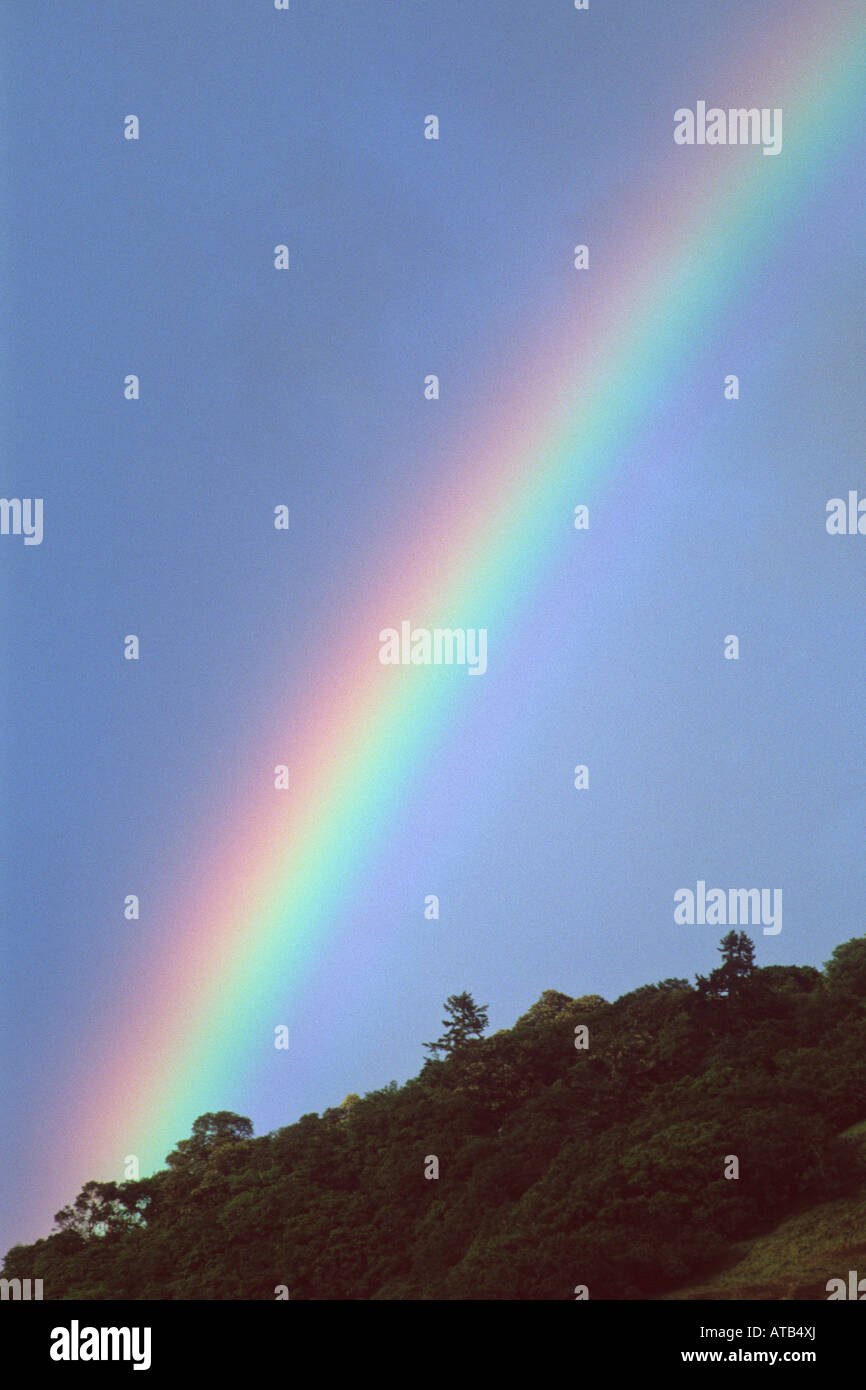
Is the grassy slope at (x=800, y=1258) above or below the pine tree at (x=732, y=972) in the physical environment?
below

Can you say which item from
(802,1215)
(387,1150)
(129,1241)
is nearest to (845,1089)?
(802,1215)

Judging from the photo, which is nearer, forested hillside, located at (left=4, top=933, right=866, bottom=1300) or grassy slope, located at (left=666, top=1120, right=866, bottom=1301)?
grassy slope, located at (left=666, top=1120, right=866, bottom=1301)

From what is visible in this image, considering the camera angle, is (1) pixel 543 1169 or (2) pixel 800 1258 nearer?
(2) pixel 800 1258

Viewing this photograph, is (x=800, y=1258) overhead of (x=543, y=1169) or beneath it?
beneath

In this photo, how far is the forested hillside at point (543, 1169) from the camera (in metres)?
28.2

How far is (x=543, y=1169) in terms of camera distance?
104 ft

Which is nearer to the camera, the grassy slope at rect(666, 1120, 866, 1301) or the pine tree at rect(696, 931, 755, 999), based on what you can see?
the grassy slope at rect(666, 1120, 866, 1301)

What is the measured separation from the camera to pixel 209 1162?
3712cm

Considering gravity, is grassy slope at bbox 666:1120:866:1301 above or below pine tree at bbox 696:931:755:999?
below

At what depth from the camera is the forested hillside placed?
28219 mm
